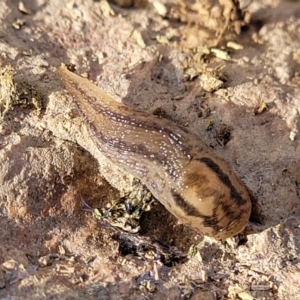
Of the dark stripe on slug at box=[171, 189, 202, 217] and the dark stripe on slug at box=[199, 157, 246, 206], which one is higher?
the dark stripe on slug at box=[199, 157, 246, 206]

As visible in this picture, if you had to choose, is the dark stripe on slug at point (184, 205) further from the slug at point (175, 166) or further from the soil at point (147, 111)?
the soil at point (147, 111)

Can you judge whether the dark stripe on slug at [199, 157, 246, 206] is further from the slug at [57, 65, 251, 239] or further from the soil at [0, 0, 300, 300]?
the soil at [0, 0, 300, 300]

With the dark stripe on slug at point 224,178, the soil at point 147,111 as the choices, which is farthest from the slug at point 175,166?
the soil at point 147,111

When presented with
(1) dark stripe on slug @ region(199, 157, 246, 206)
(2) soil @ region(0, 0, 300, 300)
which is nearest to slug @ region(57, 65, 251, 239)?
(1) dark stripe on slug @ region(199, 157, 246, 206)

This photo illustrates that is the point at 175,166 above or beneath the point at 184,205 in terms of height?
above

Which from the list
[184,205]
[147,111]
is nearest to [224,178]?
[184,205]

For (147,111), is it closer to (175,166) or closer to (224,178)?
(175,166)

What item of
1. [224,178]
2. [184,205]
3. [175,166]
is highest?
[224,178]
